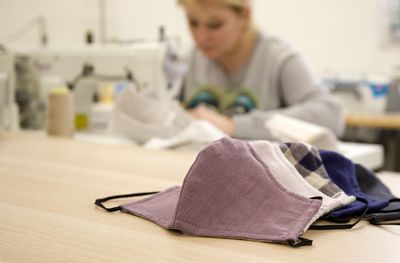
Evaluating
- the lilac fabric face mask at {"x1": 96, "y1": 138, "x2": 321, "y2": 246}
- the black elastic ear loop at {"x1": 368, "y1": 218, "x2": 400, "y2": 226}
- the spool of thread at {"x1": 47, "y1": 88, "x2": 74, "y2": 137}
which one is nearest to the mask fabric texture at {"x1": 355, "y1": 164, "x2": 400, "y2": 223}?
the black elastic ear loop at {"x1": 368, "y1": 218, "x2": 400, "y2": 226}

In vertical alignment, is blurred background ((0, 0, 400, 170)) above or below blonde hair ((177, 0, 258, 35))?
below

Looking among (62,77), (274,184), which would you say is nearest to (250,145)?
(274,184)

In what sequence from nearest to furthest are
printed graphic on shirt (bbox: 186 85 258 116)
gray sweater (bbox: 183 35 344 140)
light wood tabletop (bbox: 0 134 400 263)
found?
light wood tabletop (bbox: 0 134 400 263) → gray sweater (bbox: 183 35 344 140) → printed graphic on shirt (bbox: 186 85 258 116)

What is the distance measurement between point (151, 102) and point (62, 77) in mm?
726

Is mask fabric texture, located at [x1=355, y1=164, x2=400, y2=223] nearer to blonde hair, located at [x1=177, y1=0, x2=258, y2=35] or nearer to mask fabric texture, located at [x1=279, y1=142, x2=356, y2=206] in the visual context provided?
mask fabric texture, located at [x1=279, y1=142, x2=356, y2=206]

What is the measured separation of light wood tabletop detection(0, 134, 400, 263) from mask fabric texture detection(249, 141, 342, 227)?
0.16ft

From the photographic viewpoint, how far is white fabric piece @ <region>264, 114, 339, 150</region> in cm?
132

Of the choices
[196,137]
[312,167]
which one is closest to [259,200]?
[312,167]

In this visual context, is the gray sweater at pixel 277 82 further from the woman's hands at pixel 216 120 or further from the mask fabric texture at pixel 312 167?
the mask fabric texture at pixel 312 167

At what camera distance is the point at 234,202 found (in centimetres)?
63

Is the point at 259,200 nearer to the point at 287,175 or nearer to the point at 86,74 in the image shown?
the point at 287,175

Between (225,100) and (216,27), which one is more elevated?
(216,27)

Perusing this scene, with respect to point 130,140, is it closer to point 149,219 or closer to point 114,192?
point 114,192

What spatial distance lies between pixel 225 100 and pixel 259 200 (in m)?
1.63
